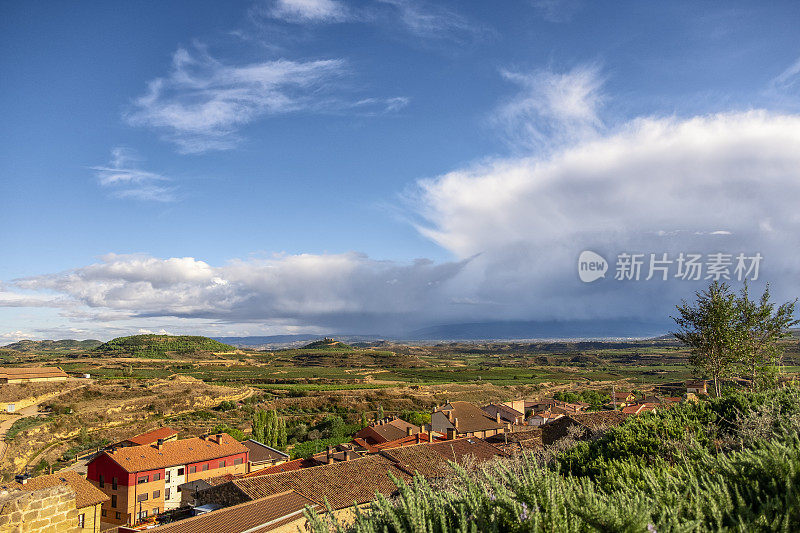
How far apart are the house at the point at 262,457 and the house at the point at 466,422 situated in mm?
14690

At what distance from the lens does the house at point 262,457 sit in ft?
133

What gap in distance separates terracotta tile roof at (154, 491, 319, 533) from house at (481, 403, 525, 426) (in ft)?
126

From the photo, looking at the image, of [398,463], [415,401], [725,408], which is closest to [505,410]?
[415,401]

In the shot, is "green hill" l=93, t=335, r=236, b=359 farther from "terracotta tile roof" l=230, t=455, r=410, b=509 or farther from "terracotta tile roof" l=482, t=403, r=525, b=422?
"terracotta tile roof" l=230, t=455, r=410, b=509

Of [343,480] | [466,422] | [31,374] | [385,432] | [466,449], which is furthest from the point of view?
[31,374]

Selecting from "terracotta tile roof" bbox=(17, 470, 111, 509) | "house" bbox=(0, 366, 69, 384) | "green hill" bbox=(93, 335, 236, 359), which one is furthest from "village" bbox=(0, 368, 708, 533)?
"green hill" bbox=(93, 335, 236, 359)

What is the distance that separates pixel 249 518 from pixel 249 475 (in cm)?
840

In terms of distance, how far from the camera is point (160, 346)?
474 ft

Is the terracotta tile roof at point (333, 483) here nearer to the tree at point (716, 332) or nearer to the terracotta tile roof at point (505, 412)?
the tree at point (716, 332)

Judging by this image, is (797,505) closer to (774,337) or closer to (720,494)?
(720,494)

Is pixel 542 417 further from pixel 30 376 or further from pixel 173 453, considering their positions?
pixel 30 376

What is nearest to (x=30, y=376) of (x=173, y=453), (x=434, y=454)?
(x=173, y=453)

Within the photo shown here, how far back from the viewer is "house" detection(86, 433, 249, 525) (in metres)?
32.9

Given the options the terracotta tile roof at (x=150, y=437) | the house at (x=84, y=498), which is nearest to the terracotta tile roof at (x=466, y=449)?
the house at (x=84, y=498)
